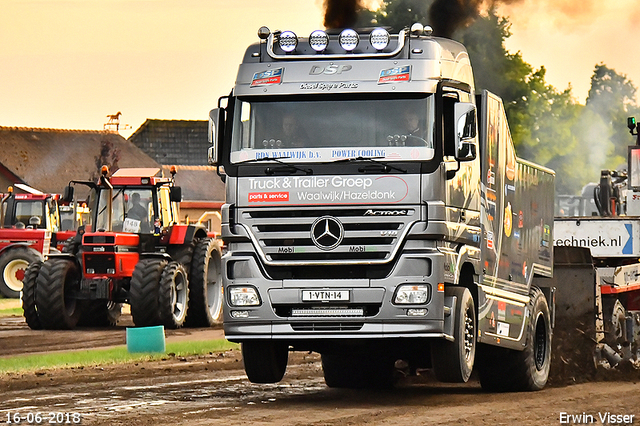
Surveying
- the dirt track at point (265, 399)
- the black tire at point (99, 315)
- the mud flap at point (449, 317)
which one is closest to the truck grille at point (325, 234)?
the mud flap at point (449, 317)

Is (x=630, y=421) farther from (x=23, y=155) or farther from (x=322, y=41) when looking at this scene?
(x=23, y=155)

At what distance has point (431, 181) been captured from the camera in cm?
1305

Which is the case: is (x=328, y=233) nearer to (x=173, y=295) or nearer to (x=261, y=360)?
(x=261, y=360)

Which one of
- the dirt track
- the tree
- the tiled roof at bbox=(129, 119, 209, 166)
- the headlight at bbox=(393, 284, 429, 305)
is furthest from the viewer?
the tree

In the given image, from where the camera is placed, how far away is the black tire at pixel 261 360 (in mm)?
14086

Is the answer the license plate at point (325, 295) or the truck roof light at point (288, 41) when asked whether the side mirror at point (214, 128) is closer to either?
the truck roof light at point (288, 41)

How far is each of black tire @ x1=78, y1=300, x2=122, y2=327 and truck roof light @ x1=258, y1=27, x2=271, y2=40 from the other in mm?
14213

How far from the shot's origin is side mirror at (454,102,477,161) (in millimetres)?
13094

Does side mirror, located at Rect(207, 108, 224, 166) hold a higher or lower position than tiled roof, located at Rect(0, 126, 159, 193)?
lower

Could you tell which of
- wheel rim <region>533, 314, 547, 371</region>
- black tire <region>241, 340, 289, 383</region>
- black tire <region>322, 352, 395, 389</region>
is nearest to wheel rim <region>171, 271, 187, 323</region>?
black tire <region>322, 352, 395, 389</region>

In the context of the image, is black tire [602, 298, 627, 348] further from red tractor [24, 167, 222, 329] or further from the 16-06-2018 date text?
red tractor [24, 167, 222, 329]

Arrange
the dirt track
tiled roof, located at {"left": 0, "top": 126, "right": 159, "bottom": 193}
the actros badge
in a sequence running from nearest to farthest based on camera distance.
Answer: the dirt track < the actros badge < tiled roof, located at {"left": 0, "top": 126, "right": 159, "bottom": 193}

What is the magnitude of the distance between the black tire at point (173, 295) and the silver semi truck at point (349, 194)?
10.9 m

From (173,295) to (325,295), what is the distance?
12.3 meters
